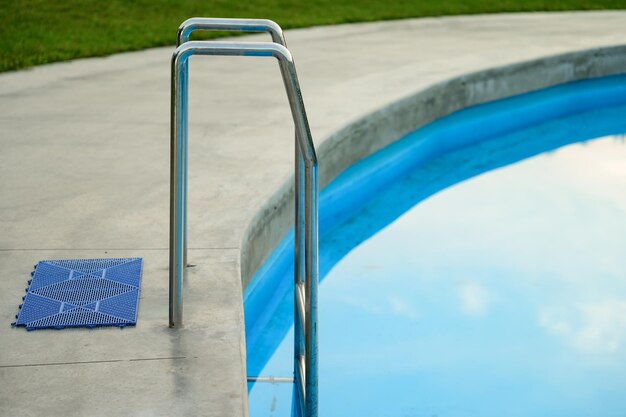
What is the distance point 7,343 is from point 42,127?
275 centimetres

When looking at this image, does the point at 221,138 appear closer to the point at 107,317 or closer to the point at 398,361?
the point at 398,361

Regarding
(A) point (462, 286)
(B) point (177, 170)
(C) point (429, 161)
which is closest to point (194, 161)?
(A) point (462, 286)

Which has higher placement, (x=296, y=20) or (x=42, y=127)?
(x=296, y=20)

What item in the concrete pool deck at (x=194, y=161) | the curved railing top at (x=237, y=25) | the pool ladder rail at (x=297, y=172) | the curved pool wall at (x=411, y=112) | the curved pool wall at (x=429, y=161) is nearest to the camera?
the pool ladder rail at (x=297, y=172)

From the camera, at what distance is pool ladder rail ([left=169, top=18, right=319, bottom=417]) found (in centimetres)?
238

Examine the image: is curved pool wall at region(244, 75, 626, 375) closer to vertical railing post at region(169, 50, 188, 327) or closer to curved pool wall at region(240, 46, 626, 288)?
curved pool wall at region(240, 46, 626, 288)

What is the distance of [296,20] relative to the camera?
9352mm

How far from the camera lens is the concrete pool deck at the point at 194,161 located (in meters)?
2.49

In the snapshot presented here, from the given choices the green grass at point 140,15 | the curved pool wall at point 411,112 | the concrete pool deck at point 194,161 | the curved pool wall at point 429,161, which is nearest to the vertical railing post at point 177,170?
the concrete pool deck at point 194,161

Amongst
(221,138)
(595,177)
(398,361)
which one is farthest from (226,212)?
(595,177)

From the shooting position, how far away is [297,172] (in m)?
2.82

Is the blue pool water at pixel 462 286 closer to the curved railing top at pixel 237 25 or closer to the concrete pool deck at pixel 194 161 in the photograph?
the concrete pool deck at pixel 194 161

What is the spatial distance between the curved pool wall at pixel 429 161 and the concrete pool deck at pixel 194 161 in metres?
0.13

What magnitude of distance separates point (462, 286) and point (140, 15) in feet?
19.5
